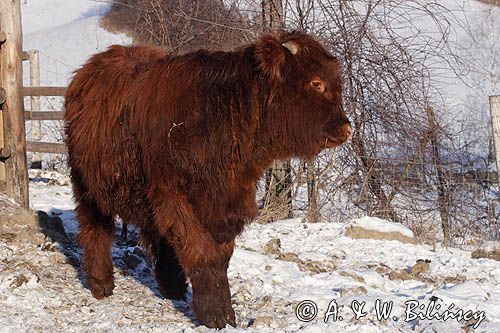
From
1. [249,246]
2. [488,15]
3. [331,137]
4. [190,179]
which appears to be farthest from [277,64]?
[488,15]

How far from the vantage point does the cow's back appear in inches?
214

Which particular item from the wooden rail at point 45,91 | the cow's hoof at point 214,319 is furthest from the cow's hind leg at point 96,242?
the wooden rail at point 45,91

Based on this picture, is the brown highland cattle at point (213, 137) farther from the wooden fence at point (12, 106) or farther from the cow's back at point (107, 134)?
the wooden fence at point (12, 106)

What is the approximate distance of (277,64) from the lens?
511 cm

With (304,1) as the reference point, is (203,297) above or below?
below

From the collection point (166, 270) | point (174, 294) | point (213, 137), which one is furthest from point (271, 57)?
point (174, 294)

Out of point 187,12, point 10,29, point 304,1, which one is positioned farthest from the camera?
point 187,12

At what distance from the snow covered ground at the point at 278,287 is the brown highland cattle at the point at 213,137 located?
60 centimetres

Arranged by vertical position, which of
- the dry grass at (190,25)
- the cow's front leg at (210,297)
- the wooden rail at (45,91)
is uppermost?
the dry grass at (190,25)

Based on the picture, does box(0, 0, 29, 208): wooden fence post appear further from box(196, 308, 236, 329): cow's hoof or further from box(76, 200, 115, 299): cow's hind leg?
box(196, 308, 236, 329): cow's hoof

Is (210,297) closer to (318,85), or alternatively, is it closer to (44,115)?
(318,85)

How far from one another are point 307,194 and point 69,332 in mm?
6390

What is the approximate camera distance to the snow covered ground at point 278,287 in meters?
5.09

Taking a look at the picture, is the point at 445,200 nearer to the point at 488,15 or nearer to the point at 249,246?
the point at 249,246
